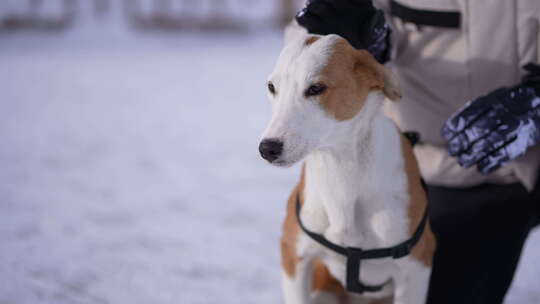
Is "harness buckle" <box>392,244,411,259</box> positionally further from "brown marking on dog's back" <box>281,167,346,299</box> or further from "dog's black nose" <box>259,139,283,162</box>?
"dog's black nose" <box>259,139,283,162</box>

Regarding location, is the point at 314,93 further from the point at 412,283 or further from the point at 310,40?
the point at 412,283

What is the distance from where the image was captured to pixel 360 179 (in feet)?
4.54

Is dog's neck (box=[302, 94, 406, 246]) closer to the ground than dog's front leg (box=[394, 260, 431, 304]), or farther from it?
farther from it

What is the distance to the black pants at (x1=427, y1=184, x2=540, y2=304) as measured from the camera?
1.81 m

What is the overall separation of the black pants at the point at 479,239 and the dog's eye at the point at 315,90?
0.90 m

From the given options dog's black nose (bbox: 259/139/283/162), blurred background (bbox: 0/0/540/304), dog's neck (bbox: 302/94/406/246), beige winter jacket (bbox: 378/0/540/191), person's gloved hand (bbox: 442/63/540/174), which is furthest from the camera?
blurred background (bbox: 0/0/540/304)

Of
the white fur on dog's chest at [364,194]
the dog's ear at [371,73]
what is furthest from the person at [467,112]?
the white fur on dog's chest at [364,194]

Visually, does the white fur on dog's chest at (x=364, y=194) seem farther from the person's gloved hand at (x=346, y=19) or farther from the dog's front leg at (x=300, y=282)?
the person's gloved hand at (x=346, y=19)

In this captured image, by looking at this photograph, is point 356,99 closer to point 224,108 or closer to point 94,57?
point 224,108

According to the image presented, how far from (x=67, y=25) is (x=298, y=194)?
6579 millimetres

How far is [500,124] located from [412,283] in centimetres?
57

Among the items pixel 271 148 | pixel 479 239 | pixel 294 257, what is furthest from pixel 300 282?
pixel 479 239

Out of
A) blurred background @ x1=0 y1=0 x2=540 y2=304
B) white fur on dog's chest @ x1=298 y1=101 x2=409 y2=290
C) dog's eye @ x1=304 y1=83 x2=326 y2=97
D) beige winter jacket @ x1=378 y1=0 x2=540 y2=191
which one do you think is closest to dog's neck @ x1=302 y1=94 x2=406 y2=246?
white fur on dog's chest @ x1=298 y1=101 x2=409 y2=290

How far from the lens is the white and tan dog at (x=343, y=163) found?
1.25 meters
